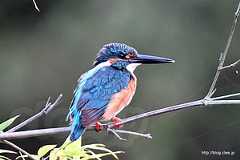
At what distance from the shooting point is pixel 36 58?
4.38m

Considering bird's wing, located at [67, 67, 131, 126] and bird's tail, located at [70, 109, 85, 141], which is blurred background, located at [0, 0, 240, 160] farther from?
bird's tail, located at [70, 109, 85, 141]

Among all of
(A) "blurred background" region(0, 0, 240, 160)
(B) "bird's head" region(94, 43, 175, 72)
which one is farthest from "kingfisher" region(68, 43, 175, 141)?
(A) "blurred background" region(0, 0, 240, 160)

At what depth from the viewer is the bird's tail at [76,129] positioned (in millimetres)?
1163

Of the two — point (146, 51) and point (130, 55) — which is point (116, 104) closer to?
point (130, 55)

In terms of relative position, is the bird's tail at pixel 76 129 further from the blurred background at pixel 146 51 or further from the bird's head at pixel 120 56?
the blurred background at pixel 146 51

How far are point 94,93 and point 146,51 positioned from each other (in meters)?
2.67

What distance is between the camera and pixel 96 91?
1333 millimetres

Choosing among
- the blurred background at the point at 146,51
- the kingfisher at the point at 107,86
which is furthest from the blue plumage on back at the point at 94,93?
the blurred background at the point at 146,51

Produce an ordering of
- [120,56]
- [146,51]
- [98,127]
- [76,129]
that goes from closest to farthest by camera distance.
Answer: [76,129]
[98,127]
[120,56]
[146,51]

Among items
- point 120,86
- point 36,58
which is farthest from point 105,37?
point 120,86

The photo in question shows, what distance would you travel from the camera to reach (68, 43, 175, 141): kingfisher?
1281 millimetres

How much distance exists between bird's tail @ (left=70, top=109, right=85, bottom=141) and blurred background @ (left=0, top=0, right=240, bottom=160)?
274cm

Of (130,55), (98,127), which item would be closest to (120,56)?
(130,55)

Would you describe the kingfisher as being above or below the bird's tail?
above
